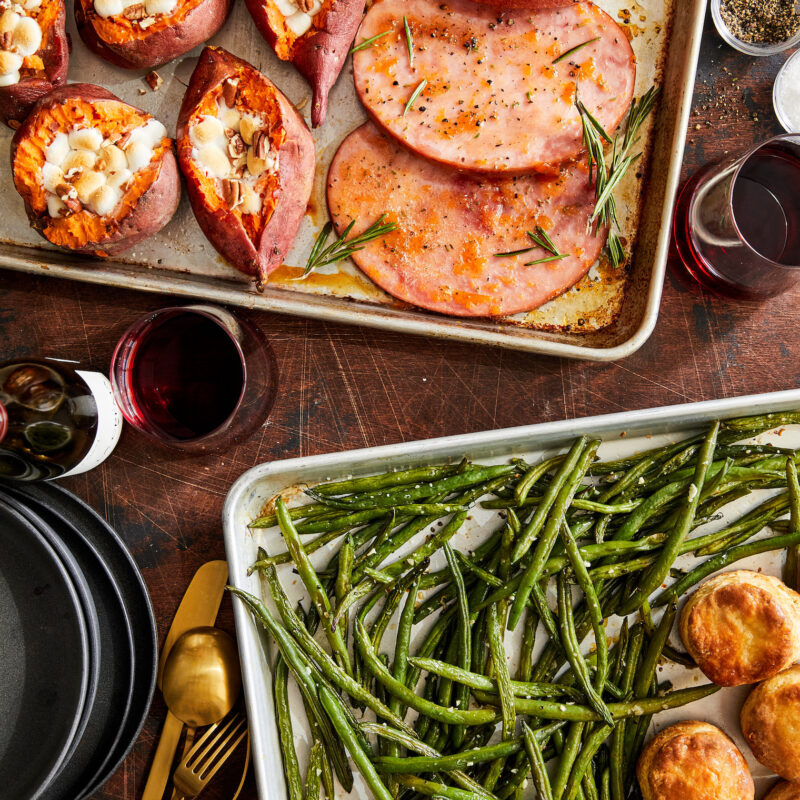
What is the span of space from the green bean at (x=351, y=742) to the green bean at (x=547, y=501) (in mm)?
578

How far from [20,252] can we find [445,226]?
117 cm

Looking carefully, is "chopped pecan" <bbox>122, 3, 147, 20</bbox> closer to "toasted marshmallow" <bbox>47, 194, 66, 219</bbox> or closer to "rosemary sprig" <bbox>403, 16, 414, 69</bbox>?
"toasted marshmallow" <bbox>47, 194, 66, 219</bbox>

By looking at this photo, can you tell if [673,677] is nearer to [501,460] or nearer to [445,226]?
[501,460]

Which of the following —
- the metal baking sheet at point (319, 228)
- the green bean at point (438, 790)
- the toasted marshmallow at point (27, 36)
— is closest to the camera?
the green bean at point (438, 790)

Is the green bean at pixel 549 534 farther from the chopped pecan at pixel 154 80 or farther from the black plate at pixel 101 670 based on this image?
the chopped pecan at pixel 154 80

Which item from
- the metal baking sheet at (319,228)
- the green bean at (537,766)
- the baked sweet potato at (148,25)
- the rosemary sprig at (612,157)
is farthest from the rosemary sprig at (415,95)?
the green bean at (537,766)

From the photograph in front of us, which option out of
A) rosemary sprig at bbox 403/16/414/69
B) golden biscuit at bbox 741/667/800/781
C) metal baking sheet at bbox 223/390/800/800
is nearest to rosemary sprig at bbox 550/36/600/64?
rosemary sprig at bbox 403/16/414/69

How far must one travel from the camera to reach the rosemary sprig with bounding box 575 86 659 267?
6.25 feet

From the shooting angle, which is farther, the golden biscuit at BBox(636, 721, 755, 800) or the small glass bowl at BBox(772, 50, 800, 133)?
the small glass bowl at BBox(772, 50, 800, 133)

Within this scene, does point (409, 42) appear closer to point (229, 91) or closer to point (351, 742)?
point (229, 91)

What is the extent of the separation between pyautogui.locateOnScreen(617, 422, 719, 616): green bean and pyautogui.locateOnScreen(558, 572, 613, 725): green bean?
0.14 m

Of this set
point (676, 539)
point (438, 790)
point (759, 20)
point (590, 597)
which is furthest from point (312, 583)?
point (759, 20)

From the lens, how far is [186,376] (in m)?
1.95

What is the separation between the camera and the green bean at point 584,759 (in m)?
1.86
